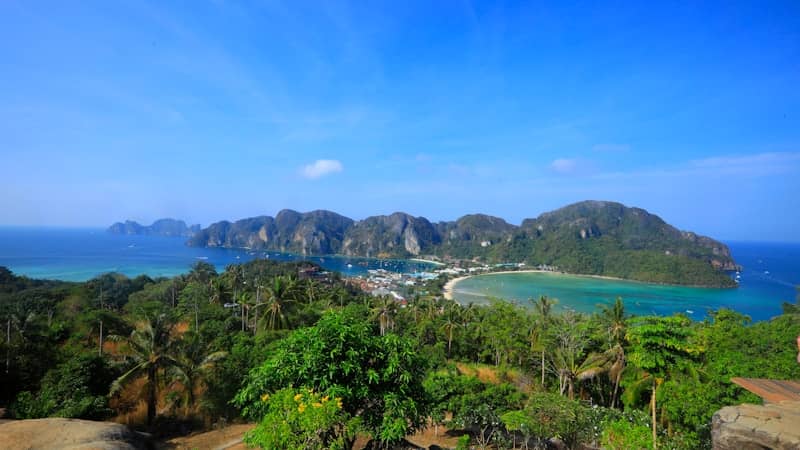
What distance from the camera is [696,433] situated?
31.6 ft

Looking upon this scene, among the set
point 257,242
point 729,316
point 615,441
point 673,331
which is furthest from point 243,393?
point 257,242

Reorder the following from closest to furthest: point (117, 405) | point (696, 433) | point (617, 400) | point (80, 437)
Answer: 1. point (80, 437)
2. point (696, 433)
3. point (117, 405)
4. point (617, 400)

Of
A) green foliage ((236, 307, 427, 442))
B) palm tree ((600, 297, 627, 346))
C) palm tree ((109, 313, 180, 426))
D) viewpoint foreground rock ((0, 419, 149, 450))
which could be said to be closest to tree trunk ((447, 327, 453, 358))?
palm tree ((600, 297, 627, 346))

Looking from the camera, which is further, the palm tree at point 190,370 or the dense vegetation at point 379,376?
the palm tree at point 190,370

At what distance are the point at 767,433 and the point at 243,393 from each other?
8781 millimetres

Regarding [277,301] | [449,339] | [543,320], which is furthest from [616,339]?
[277,301]

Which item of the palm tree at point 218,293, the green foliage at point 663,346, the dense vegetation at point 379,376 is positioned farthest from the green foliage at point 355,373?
the palm tree at point 218,293

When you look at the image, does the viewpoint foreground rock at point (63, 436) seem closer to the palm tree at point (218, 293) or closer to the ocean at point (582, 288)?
the palm tree at point (218, 293)

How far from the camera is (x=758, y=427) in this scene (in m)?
6.34

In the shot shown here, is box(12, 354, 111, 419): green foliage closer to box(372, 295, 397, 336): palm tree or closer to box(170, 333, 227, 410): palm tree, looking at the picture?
box(170, 333, 227, 410): palm tree

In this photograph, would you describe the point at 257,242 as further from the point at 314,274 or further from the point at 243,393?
the point at 243,393

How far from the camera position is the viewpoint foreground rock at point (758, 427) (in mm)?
6043

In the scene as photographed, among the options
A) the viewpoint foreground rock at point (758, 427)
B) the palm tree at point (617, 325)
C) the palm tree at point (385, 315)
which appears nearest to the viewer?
the viewpoint foreground rock at point (758, 427)

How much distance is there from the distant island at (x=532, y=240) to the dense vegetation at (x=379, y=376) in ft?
306
